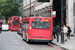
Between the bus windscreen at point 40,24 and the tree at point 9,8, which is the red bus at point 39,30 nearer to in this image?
the bus windscreen at point 40,24

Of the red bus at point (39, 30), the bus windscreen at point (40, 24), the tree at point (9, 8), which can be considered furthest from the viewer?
the tree at point (9, 8)

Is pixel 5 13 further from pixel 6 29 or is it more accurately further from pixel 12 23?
pixel 12 23

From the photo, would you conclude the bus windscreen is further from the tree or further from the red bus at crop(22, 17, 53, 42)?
the tree

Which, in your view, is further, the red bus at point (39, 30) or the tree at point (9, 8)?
the tree at point (9, 8)

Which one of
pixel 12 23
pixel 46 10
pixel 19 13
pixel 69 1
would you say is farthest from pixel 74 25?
pixel 19 13

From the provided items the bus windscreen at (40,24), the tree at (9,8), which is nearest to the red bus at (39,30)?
the bus windscreen at (40,24)

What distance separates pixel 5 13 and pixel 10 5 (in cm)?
352

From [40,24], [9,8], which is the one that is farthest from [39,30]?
[9,8]

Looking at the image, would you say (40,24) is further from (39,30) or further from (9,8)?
(9,8)

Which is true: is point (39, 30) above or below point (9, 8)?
below

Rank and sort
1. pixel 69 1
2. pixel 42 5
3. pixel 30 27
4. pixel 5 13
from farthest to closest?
1. pixel 5 13
2. pixel 42 5
3. pixel 69 1
4. pixel 30 27

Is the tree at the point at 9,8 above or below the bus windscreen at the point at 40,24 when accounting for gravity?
above

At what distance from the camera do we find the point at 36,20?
21.7 meters

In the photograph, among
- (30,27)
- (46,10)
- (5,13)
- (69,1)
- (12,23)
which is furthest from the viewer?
(5,13)
